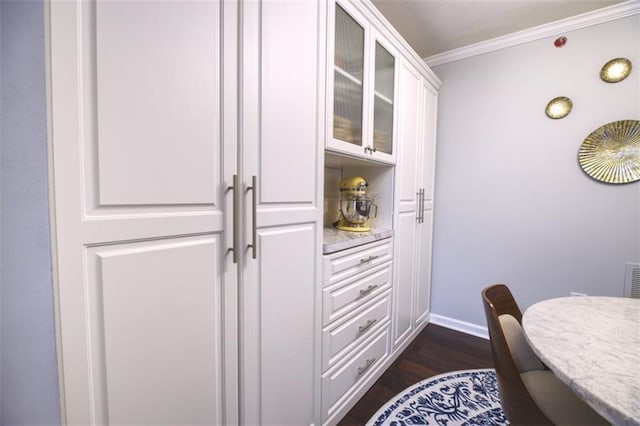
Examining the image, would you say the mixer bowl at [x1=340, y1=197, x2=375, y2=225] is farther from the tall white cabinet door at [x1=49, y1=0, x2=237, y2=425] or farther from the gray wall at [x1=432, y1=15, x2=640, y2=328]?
the gray wall at [x1=432, y1=15, x2=640, y2=328]

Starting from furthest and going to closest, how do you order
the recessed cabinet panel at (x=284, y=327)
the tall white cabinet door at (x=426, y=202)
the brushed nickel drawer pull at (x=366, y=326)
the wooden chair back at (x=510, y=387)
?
the tall white cabinet door at (x=426, y=202) → the brushed nickel drawer pull at (x=366, y=326) → the recessed cabinet panel at (x=284, y=327) → the wooden chair back at (x=510, y=387)

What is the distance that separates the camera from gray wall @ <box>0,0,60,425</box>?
57cm

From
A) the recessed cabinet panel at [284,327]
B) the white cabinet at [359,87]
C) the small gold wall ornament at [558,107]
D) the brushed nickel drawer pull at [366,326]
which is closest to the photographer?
the recessed cabinet panel at [284,327]

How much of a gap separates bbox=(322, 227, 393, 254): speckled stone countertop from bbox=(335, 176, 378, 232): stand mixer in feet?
0.38

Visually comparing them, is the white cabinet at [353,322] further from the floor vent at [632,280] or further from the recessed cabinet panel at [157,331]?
the floor vent at [632,280]

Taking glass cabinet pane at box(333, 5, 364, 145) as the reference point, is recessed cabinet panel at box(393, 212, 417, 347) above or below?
below

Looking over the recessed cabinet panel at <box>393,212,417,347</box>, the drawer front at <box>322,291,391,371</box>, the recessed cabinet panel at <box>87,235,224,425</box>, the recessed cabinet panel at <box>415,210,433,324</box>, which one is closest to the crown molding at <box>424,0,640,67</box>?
the recessed cabinet panel at <box>415,210,433,324</box>

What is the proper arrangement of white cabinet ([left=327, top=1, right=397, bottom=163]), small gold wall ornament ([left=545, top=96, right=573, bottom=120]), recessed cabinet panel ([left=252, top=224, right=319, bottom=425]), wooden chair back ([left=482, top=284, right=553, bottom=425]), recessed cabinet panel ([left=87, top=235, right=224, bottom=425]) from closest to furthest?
Answer: 1. recessed cabinet panel ([left=87, top=235, right=224, bottom=425])
2. wooden chair back ([left=482, top=284, right=553, bottom=425])
3. recessed cabinet panel ([left=252, top=224, right=319, bottom=425])
4. white cabinet ([left=327, top=1, right=397, bottom=163])
5. small gold wall ornament ([left=545, top=96, right=573, bottom=120])

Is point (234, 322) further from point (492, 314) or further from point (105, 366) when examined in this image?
point (492, 314)

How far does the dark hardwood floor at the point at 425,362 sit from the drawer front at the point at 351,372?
12cm

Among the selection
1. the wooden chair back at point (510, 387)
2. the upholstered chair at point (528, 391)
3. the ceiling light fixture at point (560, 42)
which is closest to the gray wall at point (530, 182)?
the ceiling light fixture at point (560, 42)

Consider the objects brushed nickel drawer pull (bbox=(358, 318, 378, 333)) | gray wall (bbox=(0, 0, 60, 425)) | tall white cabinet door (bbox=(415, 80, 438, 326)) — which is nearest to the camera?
gray wall (bbox=(0, 0, 60, 425))

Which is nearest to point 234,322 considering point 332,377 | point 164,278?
point 164,278

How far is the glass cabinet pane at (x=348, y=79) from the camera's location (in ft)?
4.54
